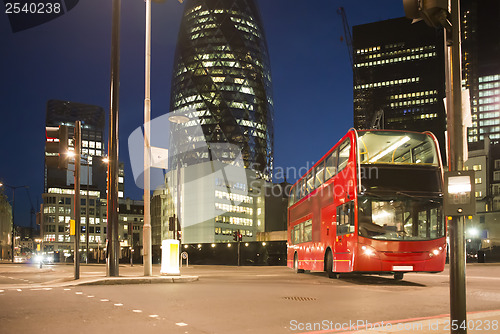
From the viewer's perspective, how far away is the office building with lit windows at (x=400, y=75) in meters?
158

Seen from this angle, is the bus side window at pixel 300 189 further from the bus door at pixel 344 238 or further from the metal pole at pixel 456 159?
the metal pole at pixel 456 159

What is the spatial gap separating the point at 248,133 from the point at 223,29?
130ft

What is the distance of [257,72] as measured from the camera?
185 m

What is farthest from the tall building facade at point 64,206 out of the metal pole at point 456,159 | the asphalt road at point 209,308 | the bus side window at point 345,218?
the metal pole at point 456,159

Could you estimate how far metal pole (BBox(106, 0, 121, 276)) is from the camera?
666 inches

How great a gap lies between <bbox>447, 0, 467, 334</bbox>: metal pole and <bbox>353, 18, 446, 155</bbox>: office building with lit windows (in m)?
154

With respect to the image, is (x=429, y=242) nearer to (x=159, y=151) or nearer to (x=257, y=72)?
(x=159, y=151)

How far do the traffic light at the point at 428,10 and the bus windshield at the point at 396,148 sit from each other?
→ 9.42 meters

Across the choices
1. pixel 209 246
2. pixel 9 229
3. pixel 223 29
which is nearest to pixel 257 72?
pixel 223 29

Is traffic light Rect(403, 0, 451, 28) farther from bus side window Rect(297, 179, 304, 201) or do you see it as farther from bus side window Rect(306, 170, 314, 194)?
bus side window Rect(297, 179, 304, 201)

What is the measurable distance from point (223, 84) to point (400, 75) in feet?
196

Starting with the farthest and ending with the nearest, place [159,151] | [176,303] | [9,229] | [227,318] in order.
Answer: [9,229]
[159,151]
[176,303]
[227,318]

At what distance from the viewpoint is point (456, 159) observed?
18.2 ft

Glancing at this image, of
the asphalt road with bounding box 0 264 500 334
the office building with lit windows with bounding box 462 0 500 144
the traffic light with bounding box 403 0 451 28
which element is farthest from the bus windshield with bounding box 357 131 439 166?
the office building with lit windows with bounding box 462 0 500 144
